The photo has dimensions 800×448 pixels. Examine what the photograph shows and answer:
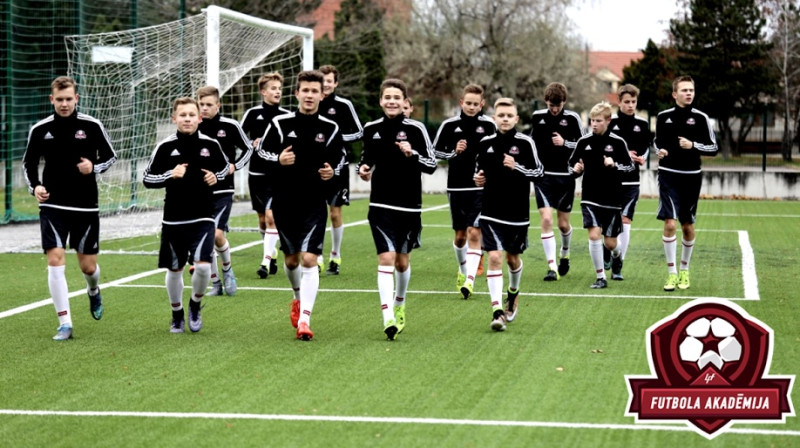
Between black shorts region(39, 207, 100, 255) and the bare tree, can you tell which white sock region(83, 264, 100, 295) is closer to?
black shorts region(39, 207, 100, 255)

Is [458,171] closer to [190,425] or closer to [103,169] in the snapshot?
[103,169]

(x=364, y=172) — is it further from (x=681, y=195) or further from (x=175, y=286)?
(x=681, y=195)

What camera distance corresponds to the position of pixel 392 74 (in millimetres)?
55406

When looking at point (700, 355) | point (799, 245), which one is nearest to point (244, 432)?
point (700, 355)

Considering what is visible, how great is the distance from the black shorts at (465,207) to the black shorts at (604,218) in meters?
1.29

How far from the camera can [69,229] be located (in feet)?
32.2

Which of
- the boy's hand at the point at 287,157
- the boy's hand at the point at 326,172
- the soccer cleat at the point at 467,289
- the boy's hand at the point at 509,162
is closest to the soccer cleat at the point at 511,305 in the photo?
the boy's hand at the point at 509,162

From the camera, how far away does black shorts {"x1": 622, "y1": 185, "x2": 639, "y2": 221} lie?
13.7 meters

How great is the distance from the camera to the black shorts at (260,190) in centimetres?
1369

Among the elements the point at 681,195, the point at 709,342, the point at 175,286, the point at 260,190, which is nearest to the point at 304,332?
the point at 175,286

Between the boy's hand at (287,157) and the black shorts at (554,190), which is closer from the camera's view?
the boy's hand at (287,157)

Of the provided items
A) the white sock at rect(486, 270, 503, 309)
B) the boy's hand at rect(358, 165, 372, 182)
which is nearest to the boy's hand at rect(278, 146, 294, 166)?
the boy's hand at rect(358, 165, 372, 182)

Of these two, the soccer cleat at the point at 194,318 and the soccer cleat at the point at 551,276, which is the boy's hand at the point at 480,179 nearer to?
the soccer cleat at the point at 194,318

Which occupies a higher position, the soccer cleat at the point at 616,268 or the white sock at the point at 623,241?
the white sock at the point at 623,241
